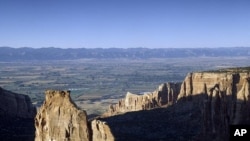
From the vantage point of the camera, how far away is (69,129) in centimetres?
6581

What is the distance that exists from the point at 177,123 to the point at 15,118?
4029 cm

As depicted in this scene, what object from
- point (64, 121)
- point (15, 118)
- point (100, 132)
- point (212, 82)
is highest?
point (64, 121)

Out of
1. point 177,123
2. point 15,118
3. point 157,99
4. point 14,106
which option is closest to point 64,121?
point 177,123

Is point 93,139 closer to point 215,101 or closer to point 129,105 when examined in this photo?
point 215,101

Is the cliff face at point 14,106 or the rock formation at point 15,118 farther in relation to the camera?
the cliff face at point 14,106

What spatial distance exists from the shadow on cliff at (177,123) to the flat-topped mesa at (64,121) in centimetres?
3059

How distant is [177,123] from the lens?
440 ft

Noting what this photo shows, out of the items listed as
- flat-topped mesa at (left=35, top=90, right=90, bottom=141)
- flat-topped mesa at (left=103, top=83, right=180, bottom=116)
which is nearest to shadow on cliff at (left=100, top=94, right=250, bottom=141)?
flat-topped mesa at (left=103, top=83, right=180, bottom=116)

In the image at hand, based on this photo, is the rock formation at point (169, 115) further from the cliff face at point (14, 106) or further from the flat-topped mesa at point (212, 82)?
the cliff face at point (14, 106)

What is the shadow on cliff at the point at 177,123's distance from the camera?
93.2 meters

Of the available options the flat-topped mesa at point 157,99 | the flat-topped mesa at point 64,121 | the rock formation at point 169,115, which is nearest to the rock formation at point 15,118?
the rock formation at point 169,115

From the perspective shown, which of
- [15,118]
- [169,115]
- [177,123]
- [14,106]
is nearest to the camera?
[177,123]

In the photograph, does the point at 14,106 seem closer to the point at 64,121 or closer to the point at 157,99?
the point at 157,99

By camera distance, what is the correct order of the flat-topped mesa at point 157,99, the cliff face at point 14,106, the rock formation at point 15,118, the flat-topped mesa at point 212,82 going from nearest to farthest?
the rock formation at point 15,118 → the flat-topped mesa at point 212,82 → the cliff face at point 14,106 → the flat-topped mesa at point 157,99
